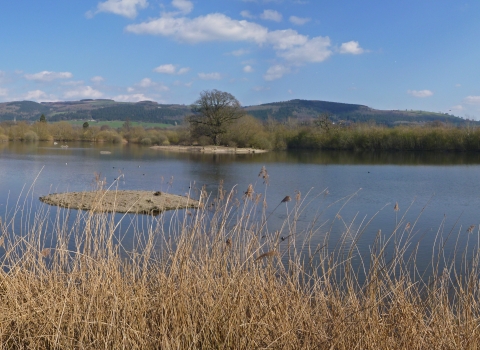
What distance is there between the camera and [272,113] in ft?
471

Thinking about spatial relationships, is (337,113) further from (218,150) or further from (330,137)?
(218,150)

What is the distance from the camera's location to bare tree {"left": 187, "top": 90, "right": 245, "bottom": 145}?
55.1m

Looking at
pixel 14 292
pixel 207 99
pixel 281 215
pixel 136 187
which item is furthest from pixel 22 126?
pixel 14 292

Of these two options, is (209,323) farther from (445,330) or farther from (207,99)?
(207,99)

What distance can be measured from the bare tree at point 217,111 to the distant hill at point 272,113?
58.1 meters

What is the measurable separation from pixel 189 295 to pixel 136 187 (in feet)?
55.3

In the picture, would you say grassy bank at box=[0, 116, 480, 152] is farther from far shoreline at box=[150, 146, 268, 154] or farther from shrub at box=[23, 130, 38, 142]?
far shoreline at box=[150, 146, 268, 154]

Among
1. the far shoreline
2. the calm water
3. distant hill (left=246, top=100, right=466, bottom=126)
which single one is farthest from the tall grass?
distant hill (left=246, top=100, right=466, bottom=126)

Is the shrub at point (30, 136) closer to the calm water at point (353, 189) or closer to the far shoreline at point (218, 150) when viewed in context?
the far shoreline at point (218, 150)

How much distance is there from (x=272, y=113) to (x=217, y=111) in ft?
296

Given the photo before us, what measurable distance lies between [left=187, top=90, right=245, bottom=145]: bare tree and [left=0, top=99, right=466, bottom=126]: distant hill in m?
58.1

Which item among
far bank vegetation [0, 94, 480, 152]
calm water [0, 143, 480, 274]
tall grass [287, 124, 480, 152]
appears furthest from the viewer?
tall grass [287, 124, 480, 152]

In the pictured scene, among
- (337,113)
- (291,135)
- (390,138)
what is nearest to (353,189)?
(390,138)

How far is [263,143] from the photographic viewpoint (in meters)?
61.6
